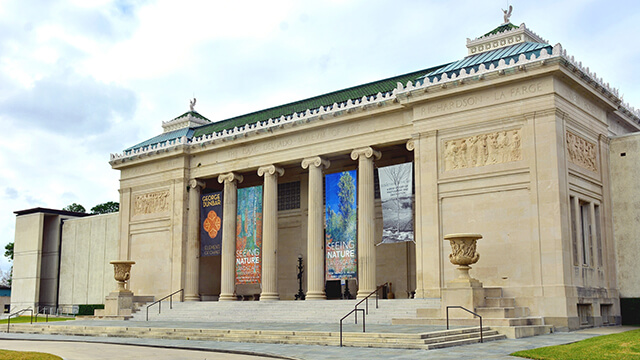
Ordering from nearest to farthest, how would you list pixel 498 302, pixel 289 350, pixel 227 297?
1. pixel 289 350
2. pixel 498 302
3. pixel 227 297

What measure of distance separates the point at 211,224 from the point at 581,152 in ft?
72.9

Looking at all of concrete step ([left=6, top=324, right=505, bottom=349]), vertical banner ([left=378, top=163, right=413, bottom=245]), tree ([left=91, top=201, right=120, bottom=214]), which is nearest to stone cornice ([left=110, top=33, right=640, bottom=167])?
vertical banner ([left=378, top=163, right=413, bottom=245])

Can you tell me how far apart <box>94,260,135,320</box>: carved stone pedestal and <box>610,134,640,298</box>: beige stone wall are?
26.0m

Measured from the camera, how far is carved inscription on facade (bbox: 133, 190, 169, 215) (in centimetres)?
4312

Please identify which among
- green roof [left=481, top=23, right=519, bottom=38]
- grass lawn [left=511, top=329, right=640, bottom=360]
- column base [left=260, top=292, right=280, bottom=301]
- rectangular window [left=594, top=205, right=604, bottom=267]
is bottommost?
grass lawn [left=511, top=329, right=640, bottom=360]

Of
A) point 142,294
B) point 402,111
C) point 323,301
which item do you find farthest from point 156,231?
point 402,111

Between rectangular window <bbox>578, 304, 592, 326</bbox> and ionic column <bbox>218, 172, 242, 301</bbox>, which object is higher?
ionic column <bbox>218, 172, 242, 301</bbox>

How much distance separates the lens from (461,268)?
25.5 metres

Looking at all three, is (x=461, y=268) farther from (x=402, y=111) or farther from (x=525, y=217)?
(x=402, y=111)

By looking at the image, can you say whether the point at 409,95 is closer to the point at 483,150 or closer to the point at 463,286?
the point at 483,150

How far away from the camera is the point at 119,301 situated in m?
37.8

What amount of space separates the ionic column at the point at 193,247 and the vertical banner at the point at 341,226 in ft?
33.6

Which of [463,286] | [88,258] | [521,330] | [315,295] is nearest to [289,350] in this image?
[521,330]

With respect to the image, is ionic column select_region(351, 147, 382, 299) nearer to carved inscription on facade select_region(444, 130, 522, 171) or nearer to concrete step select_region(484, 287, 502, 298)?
carved inscription on facade select_region(444, 130, 522, 171)
